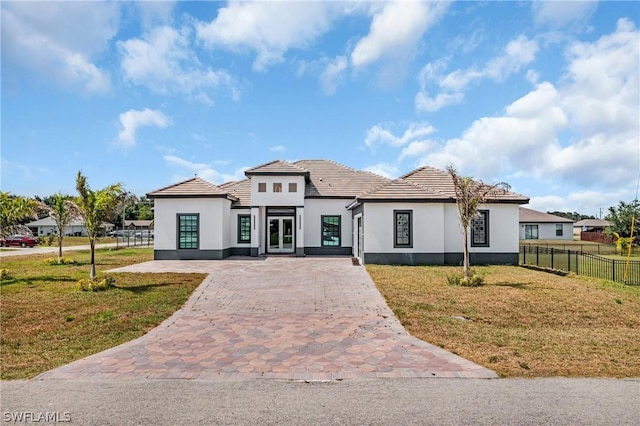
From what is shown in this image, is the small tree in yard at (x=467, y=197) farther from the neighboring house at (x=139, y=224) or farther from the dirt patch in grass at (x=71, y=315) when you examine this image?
the neighboring house at (x=139, y=224)

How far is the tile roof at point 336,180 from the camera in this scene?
85.9 feet

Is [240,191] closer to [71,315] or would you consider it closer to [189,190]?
[189,190]

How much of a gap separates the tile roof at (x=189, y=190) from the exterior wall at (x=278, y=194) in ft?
7.14

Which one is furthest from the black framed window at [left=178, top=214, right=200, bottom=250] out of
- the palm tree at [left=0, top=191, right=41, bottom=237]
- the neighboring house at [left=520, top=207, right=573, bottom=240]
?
the neighboring house at [left=520, top=207, right=573, bottom=240]

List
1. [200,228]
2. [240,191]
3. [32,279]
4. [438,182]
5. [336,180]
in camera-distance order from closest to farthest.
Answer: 1. [32,279]
2. [438,182]
3. [200,228]
4. [240,191]
5. [336,180]

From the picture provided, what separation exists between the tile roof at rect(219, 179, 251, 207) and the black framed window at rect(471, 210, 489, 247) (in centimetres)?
1280

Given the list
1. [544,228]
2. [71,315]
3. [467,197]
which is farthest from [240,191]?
[544,228]

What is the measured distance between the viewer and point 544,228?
175ft

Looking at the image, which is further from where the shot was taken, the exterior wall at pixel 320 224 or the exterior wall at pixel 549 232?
the exterior wall at pixel 549 232

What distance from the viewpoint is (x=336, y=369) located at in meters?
6.23

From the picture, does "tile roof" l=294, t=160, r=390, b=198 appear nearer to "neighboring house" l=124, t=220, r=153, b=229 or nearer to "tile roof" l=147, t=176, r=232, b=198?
"tile roof" l=147, t=176, r=232, b=198

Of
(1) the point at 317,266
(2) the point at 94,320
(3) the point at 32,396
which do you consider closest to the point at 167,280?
(2) the point at 94,320

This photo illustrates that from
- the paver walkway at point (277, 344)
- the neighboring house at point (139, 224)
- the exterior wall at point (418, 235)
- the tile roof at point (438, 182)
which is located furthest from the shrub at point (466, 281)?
the neighboring house at point (139, 224)

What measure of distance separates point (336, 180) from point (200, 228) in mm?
9447
